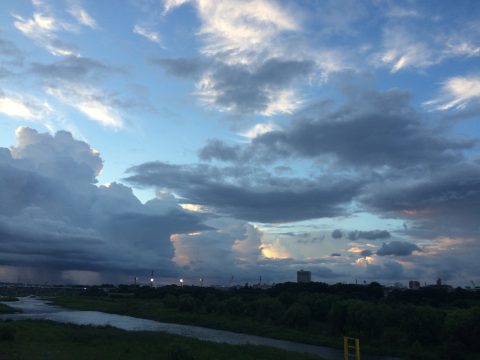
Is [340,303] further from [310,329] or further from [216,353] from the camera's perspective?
[216,353]

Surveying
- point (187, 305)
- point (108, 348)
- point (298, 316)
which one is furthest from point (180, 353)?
point (187, 305)

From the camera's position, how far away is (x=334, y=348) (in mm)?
66812

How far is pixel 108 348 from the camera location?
1777 inches

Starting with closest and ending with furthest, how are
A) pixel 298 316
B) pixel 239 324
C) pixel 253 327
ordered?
pixel 298 316 < pixel 253 327 < pixel 239 324

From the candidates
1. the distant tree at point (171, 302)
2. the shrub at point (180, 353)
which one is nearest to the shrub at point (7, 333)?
the shrub at point (180, 353)

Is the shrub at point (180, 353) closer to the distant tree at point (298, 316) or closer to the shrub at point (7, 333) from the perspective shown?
the shrub at point (7, 333)

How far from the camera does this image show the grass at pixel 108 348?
37719 mm

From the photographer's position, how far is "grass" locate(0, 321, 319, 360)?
37.7 metres

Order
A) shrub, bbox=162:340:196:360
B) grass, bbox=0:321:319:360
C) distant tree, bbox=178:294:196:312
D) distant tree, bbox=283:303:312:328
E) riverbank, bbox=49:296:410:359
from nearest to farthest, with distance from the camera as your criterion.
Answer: shrub, bbox=162:340:196:360 → grass, bbox=0:321:319:360 → riverbank, bbox=49:296:410:359 → distant tree, bbox=283:303:312:328 → distant tree, bbox=178:294:196:312

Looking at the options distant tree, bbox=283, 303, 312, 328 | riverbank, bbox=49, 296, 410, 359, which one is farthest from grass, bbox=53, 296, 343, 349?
distant tree, bbox=283, 303, 312, 328

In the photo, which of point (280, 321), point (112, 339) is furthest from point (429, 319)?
point (112, 339)

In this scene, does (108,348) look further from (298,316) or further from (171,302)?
(171,302)

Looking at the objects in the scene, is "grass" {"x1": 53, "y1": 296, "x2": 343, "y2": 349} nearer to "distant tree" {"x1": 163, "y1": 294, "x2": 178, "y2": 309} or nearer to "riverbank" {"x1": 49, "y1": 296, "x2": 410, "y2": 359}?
"riverbank" {"x1": 49, "y1": 296, "x2": 410, "y2": 359}

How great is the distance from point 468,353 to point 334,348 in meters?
18.3
